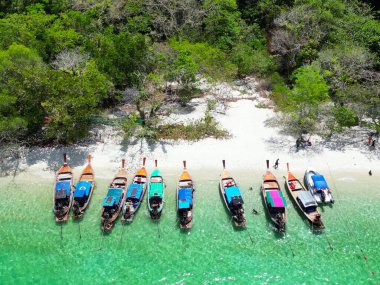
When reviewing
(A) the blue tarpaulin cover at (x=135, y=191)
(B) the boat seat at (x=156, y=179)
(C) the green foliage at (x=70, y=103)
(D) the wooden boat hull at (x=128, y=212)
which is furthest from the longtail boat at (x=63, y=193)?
(B) the boat seat at (x=156, y=179)

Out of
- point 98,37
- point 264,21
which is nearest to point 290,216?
point 98,37

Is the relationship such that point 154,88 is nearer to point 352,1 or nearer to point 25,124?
point 25,124

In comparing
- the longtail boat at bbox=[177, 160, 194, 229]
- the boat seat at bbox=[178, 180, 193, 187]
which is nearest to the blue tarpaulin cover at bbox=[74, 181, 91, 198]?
the longtail boat at bbox=[177, 160, 194, 229]

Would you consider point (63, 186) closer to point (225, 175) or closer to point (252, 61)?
point (225, 175)

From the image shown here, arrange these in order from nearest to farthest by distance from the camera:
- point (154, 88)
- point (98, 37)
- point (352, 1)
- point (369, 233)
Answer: point (369, 233) → point (154, 88) → point (98, 37) → point (352, 1)

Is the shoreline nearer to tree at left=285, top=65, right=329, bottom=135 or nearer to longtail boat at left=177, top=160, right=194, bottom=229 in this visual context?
tree at left=285, top=65, right=329, bottom=135
